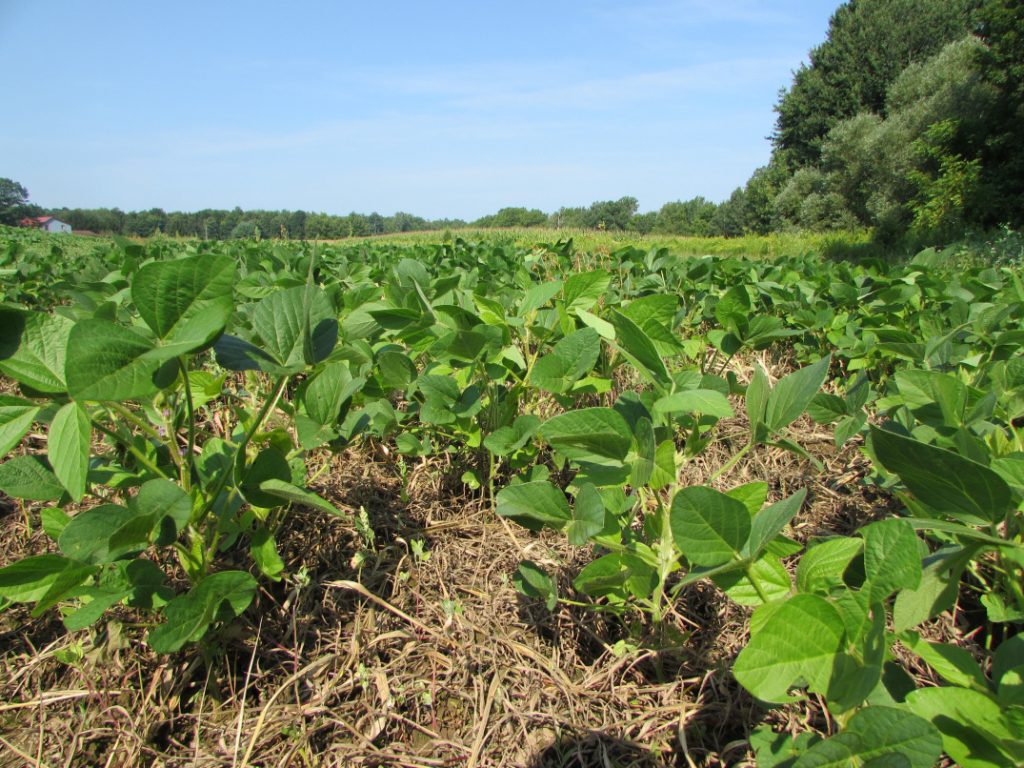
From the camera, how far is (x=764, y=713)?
1.06m

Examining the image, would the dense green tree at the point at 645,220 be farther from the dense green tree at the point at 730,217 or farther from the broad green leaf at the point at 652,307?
the broad green leaf at the point at 652,307

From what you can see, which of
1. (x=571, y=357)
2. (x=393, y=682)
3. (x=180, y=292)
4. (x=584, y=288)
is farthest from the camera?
(x=584, y=288)

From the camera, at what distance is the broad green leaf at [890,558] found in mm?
593

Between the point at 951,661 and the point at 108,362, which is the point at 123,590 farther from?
the point at 951,661

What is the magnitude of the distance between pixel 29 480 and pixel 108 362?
0.47 metres

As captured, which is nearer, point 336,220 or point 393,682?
point 393,682

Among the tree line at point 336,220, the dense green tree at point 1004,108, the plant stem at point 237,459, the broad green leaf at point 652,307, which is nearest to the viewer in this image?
the plant stem at point 237,459

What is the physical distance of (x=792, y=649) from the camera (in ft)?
1.99

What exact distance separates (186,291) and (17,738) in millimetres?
933

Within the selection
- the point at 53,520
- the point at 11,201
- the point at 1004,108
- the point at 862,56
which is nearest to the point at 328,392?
the point at 53,520

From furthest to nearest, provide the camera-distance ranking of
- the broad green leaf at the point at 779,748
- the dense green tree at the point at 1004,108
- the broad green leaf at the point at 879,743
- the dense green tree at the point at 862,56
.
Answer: the dense green tree at the point at 862,56, the dense green tree at the point at 1004,108, the broad green leaf at the point at 779,748, the broad green leaf at the point at 879,743

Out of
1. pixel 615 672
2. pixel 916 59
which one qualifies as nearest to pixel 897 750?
pixel 615 672

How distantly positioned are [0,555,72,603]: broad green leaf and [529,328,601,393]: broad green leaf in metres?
0.88

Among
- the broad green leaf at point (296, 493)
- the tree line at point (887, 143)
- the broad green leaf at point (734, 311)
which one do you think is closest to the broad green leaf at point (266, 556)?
the broad green leaf at point (296, 493)
